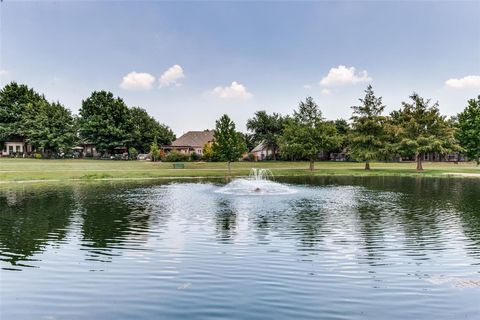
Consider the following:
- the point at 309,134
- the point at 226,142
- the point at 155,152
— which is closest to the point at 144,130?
the point at 155,152

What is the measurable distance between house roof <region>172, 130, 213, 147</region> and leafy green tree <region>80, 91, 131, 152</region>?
699 inches

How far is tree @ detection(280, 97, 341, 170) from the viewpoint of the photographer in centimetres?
6756

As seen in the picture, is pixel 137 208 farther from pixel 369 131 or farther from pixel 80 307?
pixel 369 131

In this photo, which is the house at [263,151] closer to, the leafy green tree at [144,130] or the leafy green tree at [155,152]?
A: the leafy green tree at [144,130]

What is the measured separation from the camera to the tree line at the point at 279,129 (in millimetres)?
64875

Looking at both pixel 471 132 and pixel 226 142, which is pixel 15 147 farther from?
pixel 471 132

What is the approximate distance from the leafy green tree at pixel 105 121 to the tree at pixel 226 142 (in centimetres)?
4057

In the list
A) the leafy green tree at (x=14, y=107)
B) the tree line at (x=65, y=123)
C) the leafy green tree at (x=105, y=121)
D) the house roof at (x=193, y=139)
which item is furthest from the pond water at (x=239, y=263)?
the house roof at (x=193, y=139)

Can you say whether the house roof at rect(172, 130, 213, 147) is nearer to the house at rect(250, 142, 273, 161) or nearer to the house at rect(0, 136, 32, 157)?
the house at rect(250, 142, 273, 161)

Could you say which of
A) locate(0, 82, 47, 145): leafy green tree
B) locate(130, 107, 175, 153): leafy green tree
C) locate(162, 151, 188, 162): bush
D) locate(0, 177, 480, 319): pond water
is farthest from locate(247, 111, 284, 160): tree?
locate(0, 177, 480, 319): pond water

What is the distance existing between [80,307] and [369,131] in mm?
64256

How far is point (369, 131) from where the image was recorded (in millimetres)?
68062

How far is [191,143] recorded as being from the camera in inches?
4582

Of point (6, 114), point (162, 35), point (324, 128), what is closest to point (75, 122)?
point (6, 114)
